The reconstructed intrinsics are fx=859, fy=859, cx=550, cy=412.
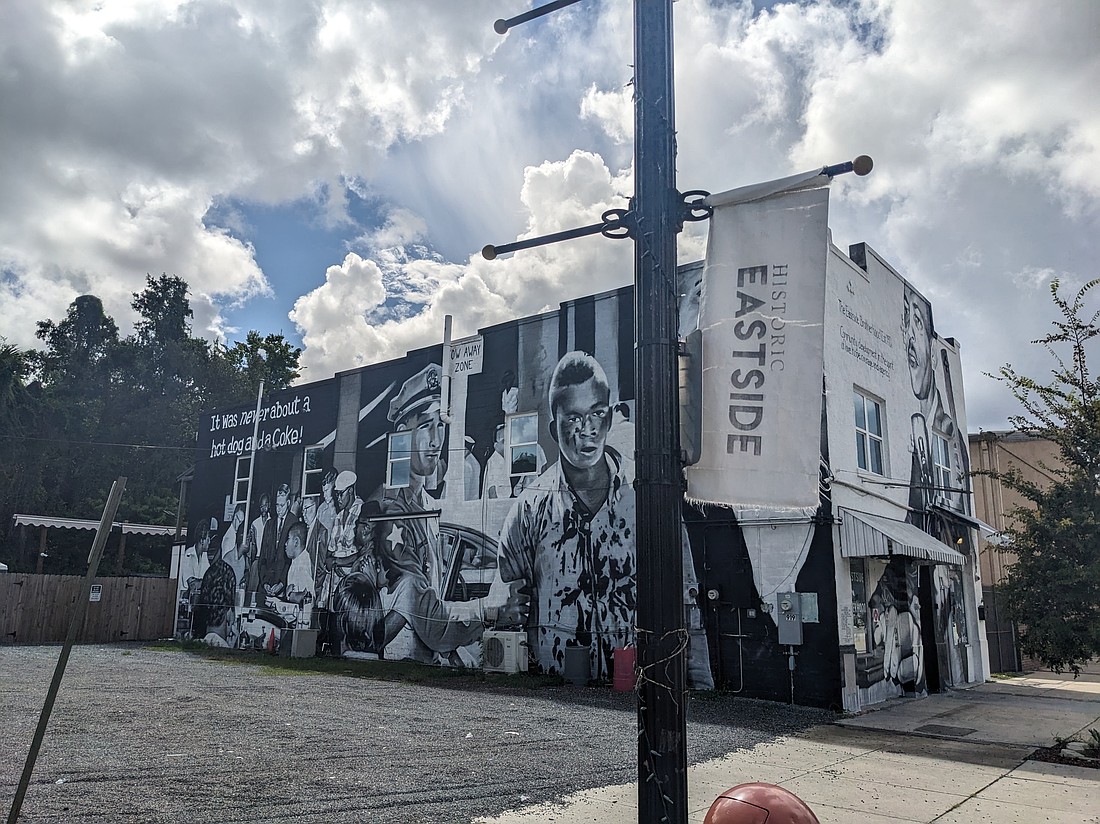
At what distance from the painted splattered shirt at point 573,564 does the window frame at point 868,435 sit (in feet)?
14.1

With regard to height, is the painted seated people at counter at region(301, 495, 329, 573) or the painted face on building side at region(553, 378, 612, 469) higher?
the painted face on building side at region(553, 378, 612, 469)

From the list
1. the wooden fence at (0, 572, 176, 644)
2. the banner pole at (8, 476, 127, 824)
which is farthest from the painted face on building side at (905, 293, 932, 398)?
the wooden fence at (0, 572, 176, 644)

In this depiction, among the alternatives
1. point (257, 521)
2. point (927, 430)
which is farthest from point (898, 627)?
point (257, 521)

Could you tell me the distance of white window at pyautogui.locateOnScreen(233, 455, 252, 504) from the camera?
25.2m

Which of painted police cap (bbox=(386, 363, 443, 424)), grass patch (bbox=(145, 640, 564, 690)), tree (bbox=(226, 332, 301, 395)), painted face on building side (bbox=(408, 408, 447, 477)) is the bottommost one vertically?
grass patch (bbox=(145, 640, 564, 690))

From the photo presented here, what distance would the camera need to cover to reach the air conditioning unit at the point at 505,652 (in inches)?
674

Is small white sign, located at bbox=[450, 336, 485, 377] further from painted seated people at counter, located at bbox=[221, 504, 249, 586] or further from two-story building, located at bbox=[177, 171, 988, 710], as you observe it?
painted seated people at counter, located at bbox=[221, 504, 249, 586]

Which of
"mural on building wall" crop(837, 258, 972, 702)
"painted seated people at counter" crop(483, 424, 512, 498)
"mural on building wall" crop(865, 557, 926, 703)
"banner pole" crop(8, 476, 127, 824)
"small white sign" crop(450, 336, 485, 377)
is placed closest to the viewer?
"banner pole" crop(8, 476, 127, 824)

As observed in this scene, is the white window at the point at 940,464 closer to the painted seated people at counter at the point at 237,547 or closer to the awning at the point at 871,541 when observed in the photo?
the awning at the point at 871,541

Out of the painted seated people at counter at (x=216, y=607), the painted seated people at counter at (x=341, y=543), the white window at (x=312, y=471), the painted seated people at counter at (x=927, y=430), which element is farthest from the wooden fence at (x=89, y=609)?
the painted seated people at counter at (x=927, y=430)

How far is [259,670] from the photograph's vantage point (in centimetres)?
1741

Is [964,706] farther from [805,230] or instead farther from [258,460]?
[258,460]

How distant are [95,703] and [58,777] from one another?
496 centimetres

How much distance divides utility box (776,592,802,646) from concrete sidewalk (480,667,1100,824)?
1.53 metres
